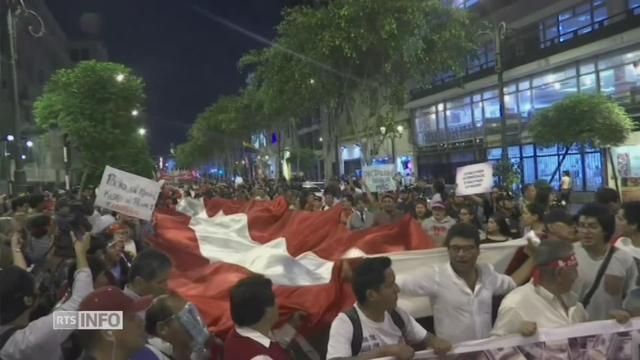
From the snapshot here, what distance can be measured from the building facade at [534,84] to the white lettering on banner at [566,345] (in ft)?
82.3

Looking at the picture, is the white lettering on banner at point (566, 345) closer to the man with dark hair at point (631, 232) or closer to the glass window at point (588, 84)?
the man with dark hair at point (631, 232)

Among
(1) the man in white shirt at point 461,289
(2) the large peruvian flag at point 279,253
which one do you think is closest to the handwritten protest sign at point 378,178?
(2) the large peruvian flag at point 279,253

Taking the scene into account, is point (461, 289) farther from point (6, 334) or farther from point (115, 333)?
point (6, 334)

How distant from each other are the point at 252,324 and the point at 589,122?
74.0 ft

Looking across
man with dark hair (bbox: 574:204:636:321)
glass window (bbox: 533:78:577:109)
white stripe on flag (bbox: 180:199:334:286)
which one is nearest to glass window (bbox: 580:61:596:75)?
glass window (bbox: 533:78:577:109)

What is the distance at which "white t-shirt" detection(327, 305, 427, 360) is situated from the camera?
12.6 feet

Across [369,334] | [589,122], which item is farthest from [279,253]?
[589,122]

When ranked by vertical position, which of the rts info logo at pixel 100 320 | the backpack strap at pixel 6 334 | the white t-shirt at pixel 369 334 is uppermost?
the rts info logo at pixel 100 320

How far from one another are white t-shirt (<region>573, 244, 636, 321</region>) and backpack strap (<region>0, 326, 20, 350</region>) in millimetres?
3593

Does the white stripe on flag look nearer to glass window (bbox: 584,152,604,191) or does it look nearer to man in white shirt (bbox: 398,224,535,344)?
man in white shirt (bbox: 398,224,535,344)

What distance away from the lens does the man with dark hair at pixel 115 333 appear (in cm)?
327

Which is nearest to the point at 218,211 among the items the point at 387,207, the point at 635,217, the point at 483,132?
the point at 387,207

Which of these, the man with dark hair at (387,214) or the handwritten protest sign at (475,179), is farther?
the man with dark hair at (387,214)

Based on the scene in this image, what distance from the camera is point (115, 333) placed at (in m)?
3.27
